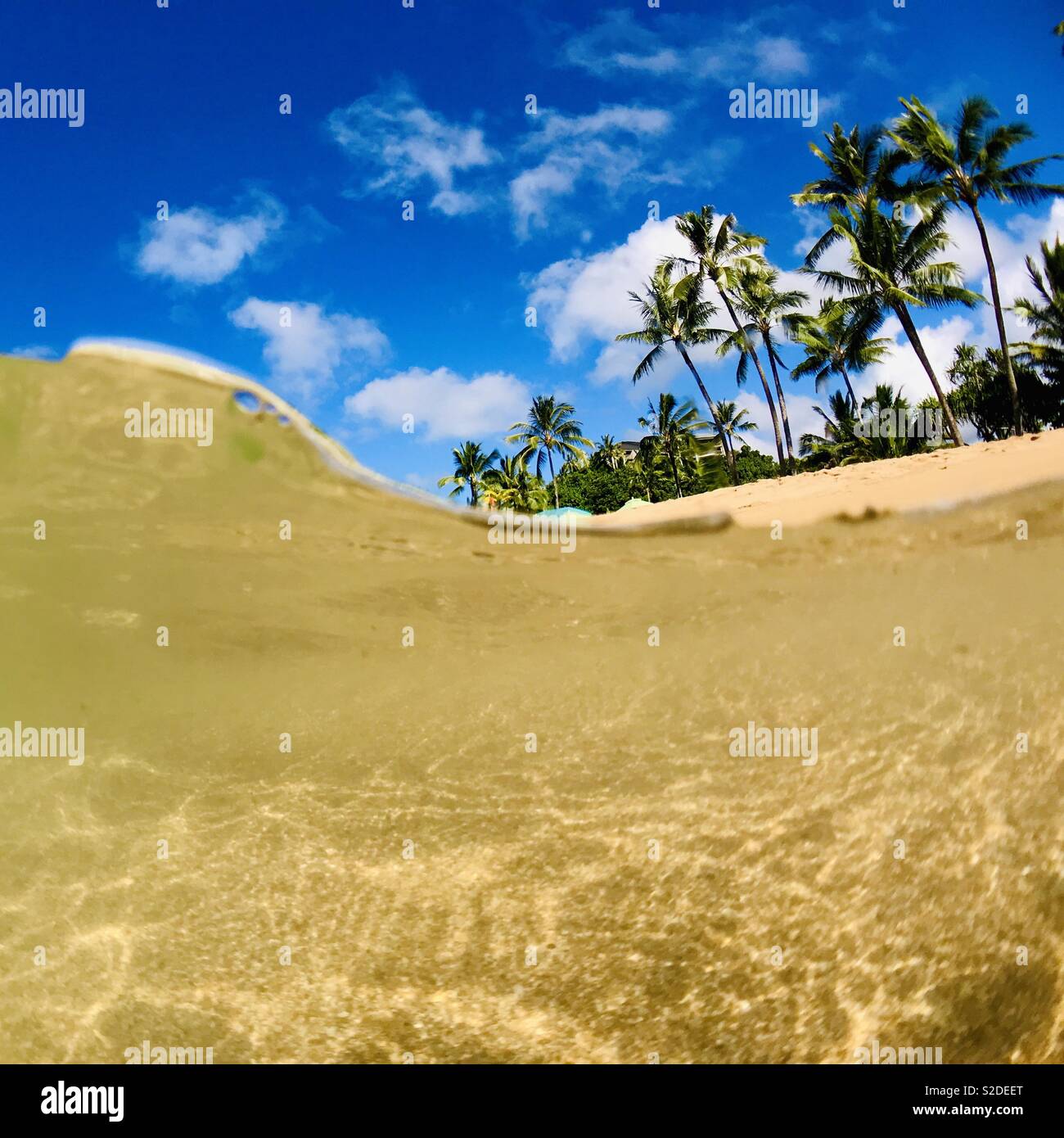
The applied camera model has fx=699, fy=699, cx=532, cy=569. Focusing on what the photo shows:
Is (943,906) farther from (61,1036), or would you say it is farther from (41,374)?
(41,374)

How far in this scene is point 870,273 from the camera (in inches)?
832

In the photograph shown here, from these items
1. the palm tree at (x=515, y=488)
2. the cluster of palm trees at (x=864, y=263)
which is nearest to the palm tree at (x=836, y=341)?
the cluster of palm trees at (x=864, y=263)

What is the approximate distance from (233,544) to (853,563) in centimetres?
735

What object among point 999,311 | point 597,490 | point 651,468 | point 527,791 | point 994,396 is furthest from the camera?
point 597,490

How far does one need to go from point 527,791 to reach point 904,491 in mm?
5362

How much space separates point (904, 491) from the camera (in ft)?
24.8

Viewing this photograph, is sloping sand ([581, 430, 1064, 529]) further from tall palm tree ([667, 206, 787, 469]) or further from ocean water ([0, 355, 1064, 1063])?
tall palm tree ([667, 206, 787, 469])

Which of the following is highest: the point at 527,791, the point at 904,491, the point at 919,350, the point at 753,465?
the point at 753,465

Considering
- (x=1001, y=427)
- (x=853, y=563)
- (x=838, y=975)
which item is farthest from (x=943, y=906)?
(x=1001, y=427)

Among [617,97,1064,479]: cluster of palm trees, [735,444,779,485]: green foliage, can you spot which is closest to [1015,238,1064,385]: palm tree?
[617,97,1064,479]: cluster of palm trees

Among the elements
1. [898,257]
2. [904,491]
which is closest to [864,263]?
[898,257]

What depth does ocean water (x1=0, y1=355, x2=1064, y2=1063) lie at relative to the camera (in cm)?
370

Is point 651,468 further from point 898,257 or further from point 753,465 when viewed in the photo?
point 898,257

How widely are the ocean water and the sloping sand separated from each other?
0.68 feet
